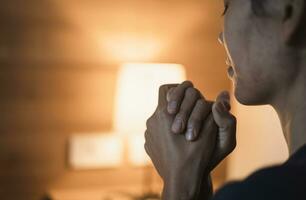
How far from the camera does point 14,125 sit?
163 centimetres

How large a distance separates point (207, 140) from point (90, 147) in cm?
103

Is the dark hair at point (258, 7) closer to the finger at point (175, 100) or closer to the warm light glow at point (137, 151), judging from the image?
the finger at point (175, 100)

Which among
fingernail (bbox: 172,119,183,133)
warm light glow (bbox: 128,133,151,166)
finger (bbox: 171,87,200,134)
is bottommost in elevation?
warm light glow (bbox: 128,133,151,166)

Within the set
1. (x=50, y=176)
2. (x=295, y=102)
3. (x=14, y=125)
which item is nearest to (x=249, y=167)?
(x=50, y=176)

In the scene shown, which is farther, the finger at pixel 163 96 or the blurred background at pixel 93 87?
the blurred background at pixel 93 87

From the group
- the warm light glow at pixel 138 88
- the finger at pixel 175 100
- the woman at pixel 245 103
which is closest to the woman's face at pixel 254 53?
the woman at pixel 245 103

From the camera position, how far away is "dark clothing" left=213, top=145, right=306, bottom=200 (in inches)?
17.6

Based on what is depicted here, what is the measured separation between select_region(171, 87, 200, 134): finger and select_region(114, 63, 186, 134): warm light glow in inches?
34.2

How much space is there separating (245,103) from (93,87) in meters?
1.09

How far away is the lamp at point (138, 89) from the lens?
159cm

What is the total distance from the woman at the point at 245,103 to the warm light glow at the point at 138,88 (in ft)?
2.73

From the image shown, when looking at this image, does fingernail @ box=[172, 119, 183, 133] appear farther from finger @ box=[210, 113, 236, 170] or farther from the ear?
the ear

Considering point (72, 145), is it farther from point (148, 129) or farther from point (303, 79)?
point (303, 79)

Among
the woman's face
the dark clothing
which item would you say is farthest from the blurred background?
the dark clothing
